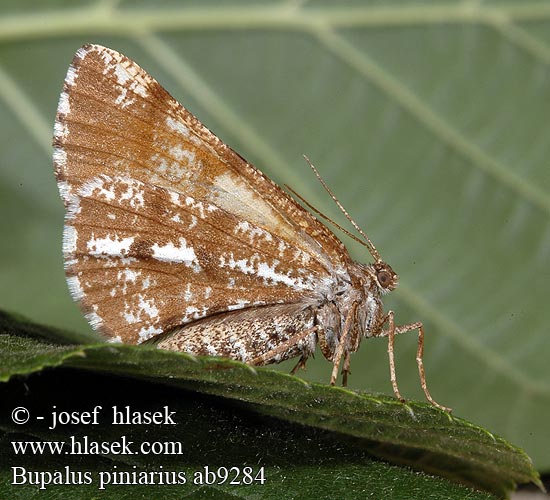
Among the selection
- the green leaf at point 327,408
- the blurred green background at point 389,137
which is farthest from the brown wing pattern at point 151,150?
the blurred green background at point 389,137

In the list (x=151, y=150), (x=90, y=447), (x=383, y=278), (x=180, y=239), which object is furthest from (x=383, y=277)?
(x=90, y=447)

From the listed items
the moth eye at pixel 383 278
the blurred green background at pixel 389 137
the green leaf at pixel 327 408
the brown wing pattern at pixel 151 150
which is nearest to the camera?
the green leaf at pixel 327 408

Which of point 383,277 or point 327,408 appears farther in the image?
point 383,277

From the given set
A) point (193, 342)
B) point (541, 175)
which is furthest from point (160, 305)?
point (541, 175)

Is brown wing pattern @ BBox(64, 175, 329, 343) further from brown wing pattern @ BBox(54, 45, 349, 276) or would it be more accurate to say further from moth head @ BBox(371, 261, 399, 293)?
moth head @ BBox(371, 261, 399, 293)

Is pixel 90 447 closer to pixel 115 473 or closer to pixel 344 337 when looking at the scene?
pixel 115 473

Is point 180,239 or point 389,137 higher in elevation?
point 389,137

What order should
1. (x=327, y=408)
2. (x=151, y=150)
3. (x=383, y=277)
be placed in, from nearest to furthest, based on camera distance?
(x=327, y=408), (x=151, y=150), (x=383, y=277)

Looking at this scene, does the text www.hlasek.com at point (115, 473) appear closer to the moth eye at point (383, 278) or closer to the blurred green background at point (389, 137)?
the moth eye at point (383, 278)
